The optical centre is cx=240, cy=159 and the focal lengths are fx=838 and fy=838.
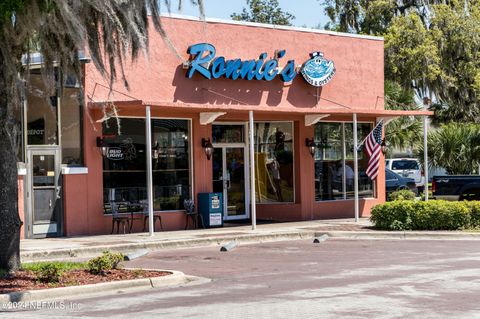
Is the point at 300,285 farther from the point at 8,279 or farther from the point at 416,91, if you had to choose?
the point at 416,91

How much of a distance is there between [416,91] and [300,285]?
32.2 meters

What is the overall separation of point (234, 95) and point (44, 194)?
6480 mm

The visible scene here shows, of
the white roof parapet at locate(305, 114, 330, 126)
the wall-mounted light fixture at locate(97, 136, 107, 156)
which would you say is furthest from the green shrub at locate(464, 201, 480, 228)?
the wall-mounted light fixture at locate(97, 136, 107, 156)

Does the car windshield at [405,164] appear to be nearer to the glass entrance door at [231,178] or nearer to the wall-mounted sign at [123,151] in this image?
the glass entrance door at [231,178]

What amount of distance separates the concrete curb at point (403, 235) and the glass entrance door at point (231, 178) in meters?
4.64

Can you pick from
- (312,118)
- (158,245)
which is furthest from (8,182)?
(312,118)

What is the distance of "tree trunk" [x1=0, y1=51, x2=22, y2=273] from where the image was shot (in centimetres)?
1295

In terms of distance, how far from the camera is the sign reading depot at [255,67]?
23250mm

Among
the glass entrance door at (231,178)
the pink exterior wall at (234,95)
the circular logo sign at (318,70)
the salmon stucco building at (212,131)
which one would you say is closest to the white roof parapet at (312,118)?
the salmon stucco building at (212,131)

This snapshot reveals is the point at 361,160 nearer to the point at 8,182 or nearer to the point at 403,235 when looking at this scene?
the point at 403,235

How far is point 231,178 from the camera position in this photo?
85.5ft

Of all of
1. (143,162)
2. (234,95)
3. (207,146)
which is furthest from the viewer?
(234,95)

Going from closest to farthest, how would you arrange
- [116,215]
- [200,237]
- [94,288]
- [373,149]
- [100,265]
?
[94,288], [100,265], [200,237], [116,215], [373,149]

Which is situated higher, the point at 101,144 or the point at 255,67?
the point at 255,67
